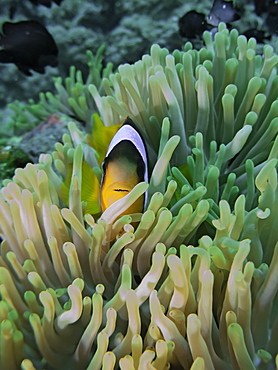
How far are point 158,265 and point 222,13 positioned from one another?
1.62 m

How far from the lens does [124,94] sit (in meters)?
1.07

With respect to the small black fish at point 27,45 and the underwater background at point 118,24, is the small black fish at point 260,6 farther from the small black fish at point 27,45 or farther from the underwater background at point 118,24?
the small black fish at point 27,45

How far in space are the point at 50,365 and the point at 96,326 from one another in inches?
5.1

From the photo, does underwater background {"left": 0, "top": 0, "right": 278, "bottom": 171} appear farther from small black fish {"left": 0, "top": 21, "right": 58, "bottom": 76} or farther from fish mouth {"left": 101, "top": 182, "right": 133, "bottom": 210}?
fish mouth {"left": 101, "top": 182, "right": 133, "bottom": 210}

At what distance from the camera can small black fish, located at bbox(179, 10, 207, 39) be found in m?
1.83

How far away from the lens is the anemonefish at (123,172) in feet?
2.38

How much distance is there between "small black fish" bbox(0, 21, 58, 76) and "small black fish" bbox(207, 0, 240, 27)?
0.80m

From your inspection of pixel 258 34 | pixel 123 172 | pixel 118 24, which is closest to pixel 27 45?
pixel 118 24

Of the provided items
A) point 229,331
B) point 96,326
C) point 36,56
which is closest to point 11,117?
point 36,56

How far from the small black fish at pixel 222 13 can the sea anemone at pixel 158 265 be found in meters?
1.02

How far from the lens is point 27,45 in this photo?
1763 mm

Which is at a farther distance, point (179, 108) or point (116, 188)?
point (179, 108)

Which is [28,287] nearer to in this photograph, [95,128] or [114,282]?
[114,282]

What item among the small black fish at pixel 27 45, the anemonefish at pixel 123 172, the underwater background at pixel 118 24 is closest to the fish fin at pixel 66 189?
the anemonefish at pixel 123 172
